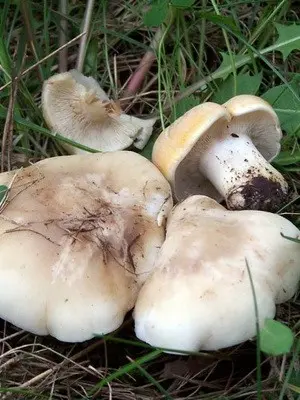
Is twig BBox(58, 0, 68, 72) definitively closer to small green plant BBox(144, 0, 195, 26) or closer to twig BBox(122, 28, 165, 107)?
twig BBox(122, 28, 165, 107)

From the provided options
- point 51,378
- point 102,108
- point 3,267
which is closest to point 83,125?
point 102,108

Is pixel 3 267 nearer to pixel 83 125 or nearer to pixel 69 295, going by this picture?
pixel 69 295

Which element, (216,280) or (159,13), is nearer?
(216,280)

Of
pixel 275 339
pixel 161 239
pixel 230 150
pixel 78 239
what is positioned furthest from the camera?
pixel 230 150

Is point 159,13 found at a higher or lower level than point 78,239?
higher

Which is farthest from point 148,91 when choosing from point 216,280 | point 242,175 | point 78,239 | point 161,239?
point 216,280

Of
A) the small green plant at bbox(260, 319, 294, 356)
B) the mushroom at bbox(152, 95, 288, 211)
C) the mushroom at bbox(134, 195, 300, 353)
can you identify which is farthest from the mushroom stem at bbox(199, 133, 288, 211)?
the small green plant at bbox(260, 319, 294, 356)

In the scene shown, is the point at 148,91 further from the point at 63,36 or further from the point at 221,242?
the point at 221,242
